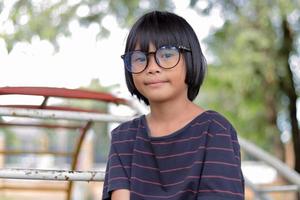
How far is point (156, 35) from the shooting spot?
1.34 m

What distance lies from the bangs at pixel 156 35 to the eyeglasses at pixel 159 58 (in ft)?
0.04

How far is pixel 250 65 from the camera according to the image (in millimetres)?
4738

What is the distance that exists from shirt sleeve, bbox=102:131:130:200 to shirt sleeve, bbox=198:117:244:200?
19 cm

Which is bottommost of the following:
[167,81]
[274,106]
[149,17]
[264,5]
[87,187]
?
[87,187]

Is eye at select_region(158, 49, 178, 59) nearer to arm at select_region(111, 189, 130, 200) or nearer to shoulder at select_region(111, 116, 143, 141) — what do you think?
shoulder at select_region(111, 116, 143, 141)

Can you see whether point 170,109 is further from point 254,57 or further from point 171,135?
point 254,57

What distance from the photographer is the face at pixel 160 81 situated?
4.33 ft

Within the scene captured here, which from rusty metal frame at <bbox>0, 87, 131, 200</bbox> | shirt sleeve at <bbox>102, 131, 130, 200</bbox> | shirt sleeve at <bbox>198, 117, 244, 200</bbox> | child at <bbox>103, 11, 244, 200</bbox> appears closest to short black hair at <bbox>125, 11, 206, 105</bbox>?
child at <bbox>103, 11, 244, 200</bbox>

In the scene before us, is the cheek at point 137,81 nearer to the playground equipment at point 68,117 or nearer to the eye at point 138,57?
the eye at point 138,57

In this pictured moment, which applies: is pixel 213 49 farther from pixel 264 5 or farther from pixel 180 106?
pixel 180 106

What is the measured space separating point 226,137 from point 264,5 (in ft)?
9.62

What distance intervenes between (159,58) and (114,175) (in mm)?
283

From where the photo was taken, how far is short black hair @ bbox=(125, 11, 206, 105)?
52.6 inches

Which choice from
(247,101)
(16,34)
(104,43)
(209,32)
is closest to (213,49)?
(209,32)
